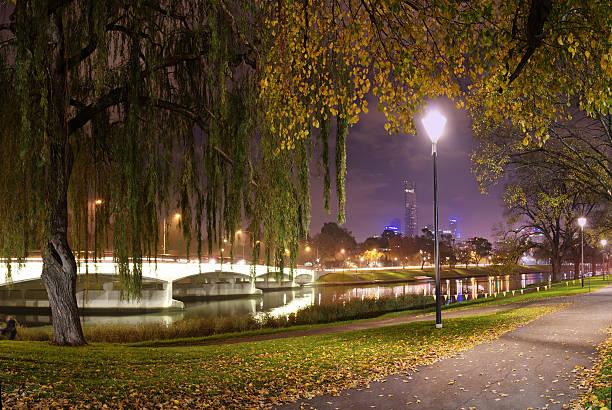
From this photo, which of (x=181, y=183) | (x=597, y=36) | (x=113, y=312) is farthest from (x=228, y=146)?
(x=113, y=312)

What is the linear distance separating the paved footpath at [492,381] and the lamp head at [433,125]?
6051 millimetres

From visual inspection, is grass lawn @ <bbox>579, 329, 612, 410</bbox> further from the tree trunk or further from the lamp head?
the tree trunk

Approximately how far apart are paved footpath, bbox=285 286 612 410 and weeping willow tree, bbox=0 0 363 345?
339cm

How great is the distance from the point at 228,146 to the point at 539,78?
6.67m

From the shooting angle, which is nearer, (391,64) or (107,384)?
(391,64)

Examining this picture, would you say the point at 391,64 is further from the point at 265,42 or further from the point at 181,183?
the point at 181,183

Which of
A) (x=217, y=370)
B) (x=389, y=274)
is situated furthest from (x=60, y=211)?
(x=389, y=274)

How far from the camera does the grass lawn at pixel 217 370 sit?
6.73m

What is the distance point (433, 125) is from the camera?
44.4 ft

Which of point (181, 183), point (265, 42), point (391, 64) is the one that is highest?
point (265, 42)

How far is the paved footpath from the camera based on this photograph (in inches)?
254

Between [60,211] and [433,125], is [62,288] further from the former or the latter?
[433,125]

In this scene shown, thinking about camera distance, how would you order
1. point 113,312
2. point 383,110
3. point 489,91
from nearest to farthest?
point 383,110, point 489,91, point 113,312

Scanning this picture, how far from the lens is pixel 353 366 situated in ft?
28.9
